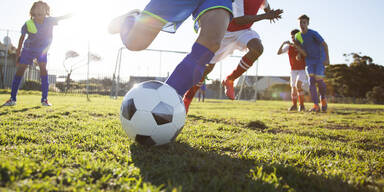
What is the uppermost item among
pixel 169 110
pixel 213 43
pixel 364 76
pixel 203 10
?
pixel 364 76

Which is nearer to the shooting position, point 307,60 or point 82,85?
point 307,60

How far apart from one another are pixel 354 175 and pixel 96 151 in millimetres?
1513

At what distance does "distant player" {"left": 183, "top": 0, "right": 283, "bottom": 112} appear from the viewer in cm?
288

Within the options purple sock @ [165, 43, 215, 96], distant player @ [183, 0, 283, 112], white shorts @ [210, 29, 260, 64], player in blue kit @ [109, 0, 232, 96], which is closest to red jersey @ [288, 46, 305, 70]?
distant player @ [183, 0, 283, 112]

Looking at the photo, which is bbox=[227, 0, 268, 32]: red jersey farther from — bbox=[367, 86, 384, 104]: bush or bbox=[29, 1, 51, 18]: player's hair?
bbox=[367, 86, 384, 104]: bush

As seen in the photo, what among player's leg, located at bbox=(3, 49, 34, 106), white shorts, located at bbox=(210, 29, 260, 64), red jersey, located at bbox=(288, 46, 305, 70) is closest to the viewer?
white shorts, located at bbox=(210, 29, 260, 64)

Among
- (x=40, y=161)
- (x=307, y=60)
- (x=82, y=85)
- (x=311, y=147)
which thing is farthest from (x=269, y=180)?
(x=82, y=85)

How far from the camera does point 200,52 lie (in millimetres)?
1947

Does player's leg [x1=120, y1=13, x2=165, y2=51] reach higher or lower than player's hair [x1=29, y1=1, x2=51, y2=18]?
lower

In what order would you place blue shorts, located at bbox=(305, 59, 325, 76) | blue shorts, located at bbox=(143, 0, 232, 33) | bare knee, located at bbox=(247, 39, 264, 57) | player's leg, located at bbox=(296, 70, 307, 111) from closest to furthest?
blue shorts, located at bbox=(143, 0, 232, 33)
bare knee, located at bbox=(247, 39, 264, 57)
blue shorts, located at bbox=(305, 59, 325, 76)
player's leg, located at bbox=(296, 70, 307, 111)

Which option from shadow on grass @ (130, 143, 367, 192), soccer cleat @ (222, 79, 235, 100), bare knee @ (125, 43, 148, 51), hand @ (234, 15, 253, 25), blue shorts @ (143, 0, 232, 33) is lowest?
shadow on grass @ (130, 143, 367, 192)

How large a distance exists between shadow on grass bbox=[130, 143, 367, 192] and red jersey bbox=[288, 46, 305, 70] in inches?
259

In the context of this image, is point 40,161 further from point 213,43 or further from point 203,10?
point 203,10

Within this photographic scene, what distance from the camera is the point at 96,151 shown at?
5.03ft
